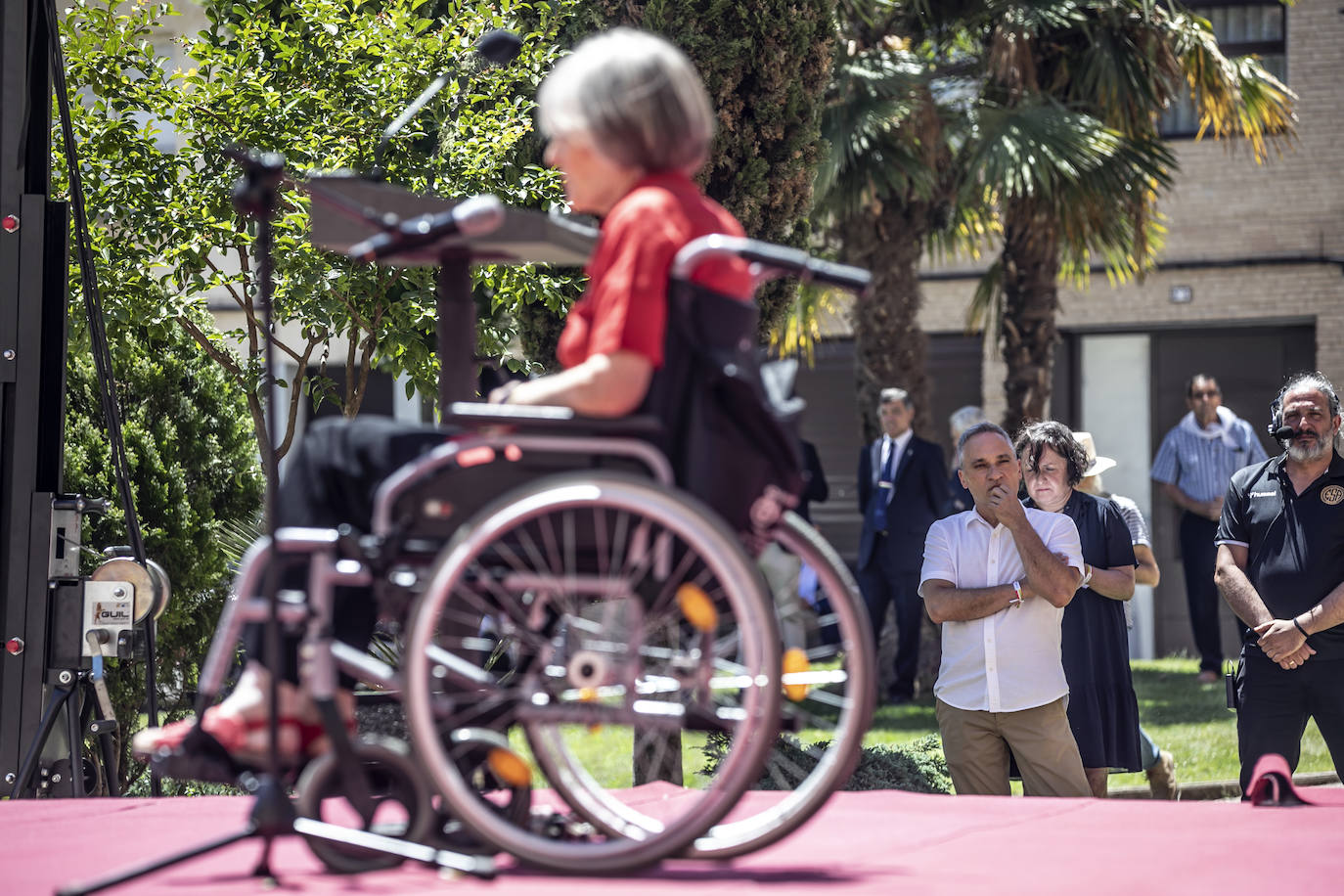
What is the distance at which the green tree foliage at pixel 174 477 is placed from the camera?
817 centimetres

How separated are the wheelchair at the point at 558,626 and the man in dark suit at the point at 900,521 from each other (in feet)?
27.0

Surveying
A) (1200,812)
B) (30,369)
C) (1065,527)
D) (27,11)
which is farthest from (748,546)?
(27,11)

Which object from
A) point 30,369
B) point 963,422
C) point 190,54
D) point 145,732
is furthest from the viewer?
point 963,422

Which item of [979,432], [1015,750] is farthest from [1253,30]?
[1015,750]

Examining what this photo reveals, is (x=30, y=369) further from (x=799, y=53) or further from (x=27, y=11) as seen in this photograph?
(x=799, y=53)

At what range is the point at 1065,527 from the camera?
5816 mm

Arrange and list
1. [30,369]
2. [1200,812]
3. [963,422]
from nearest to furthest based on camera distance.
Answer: [1200,812] → [30,369] → [963,422]

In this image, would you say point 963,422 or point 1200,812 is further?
point 963,422

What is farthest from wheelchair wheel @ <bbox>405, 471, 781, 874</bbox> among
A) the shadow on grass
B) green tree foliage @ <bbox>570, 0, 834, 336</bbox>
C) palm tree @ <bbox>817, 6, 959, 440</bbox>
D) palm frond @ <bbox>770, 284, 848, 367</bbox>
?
palm frond @ <bbox>770, 284, 848, 367</bbox>

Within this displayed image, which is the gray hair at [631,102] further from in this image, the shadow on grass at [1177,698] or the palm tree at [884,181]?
the palm tree at [884,181]

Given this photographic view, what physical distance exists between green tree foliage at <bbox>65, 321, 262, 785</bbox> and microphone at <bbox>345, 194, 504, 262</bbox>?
15.7ft

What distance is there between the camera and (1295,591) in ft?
19.6

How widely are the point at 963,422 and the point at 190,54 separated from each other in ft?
19.3

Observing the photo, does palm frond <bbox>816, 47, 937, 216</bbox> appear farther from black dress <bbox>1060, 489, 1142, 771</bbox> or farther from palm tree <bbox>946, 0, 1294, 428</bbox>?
black dress <bbox>1060, 489, 1142, 771</bbox>
